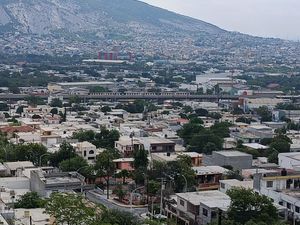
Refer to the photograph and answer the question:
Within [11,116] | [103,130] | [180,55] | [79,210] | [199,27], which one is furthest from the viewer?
[199,27]

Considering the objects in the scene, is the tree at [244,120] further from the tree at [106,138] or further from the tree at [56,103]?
the tree at [56,103]

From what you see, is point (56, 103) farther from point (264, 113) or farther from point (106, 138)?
point (106, 138)

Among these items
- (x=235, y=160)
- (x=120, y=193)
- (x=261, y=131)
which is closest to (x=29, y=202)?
(x=120, y=193)

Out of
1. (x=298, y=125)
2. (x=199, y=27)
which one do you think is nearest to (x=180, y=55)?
(x=199, y=27)

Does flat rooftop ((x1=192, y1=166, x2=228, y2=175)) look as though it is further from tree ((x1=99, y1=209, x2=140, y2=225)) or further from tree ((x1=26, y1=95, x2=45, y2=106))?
tree ((x1=26, y1=95, x2=45, y2=106))

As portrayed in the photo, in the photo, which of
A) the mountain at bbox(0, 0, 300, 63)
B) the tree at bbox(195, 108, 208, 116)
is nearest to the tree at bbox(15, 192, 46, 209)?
the tree at bbox(195, 108, 208, 116)

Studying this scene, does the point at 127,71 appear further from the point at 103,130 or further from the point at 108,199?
the point at 108,199

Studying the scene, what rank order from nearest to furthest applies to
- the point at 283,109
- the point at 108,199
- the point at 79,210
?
the point at 79,210
the point at 108,199
the point at 283,109
